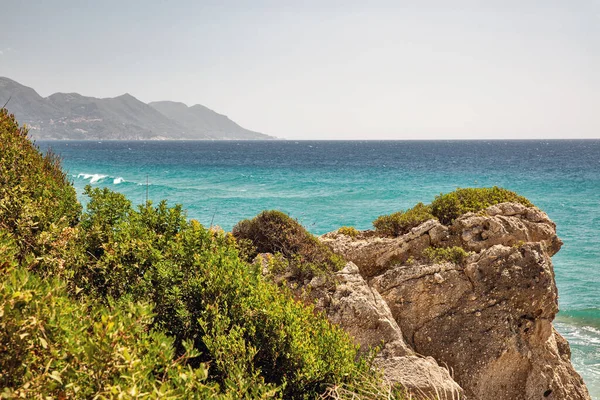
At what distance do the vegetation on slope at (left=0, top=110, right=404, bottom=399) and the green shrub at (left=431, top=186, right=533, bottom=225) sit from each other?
7.36m

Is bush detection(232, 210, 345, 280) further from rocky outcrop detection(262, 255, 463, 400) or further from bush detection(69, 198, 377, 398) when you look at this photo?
bush detection(69, 198, 377, 398)

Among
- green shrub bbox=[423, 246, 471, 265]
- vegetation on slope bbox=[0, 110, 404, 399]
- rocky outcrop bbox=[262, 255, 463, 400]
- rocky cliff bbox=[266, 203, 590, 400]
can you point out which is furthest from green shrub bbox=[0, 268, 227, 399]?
green shrub bbox=[423, 246, 471, 265]

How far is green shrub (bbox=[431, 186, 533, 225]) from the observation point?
12453mm

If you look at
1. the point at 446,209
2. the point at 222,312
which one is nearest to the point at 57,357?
the point at 222,312

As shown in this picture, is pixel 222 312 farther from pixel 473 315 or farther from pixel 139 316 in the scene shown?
pixel 473 315

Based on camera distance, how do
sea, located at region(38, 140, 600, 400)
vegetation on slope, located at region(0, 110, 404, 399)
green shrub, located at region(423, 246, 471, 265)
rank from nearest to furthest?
vegetation on slope, located at region(0, 110, 404, 399), green shrub, located at region(423, 246, 471, 265), sea, located at region(38, 140, 600, 400)

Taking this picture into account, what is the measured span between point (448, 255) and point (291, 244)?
3598 mm

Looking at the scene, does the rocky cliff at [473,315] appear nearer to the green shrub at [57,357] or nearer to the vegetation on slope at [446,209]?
the vegetation on slope at [446,209]

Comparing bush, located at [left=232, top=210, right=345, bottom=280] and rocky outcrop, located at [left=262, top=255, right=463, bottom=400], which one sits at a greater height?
bush, located at [left=232, top=210, right=345, bottom=280]

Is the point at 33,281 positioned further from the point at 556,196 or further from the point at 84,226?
the point at 556,196

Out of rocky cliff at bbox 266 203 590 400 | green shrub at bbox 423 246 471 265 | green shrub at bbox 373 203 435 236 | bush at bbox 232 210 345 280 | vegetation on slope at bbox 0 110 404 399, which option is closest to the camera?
vegetation on slope at bbox 0 110 404 399

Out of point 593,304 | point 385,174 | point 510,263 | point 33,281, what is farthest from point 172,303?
point 385,174

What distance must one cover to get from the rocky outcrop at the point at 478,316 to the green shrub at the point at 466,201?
7.75ft

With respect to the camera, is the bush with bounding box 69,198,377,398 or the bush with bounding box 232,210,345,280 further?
the bush with bounding box 232,210,345,280
